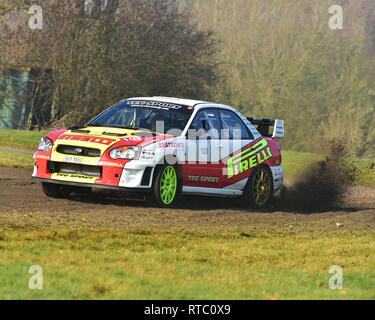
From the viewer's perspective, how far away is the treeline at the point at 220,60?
29.2 m

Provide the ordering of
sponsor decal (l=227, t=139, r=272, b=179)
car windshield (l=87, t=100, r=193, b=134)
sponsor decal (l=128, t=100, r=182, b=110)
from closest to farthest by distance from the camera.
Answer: car windshield (l=87, t=100, r=193, b=134) → sponsor decal (l=128, t=100, r=182, b=110) → sponsor decal (l=227, t=139, r=272, b=179)

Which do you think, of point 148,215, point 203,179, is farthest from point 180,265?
point 203,179

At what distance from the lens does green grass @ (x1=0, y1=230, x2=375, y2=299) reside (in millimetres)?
6377

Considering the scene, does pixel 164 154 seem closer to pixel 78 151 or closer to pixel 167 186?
pixel 167 186

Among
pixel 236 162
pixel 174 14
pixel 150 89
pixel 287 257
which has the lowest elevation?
pixel 287 257

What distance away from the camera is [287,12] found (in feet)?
171

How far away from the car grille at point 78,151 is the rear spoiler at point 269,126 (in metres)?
4.01

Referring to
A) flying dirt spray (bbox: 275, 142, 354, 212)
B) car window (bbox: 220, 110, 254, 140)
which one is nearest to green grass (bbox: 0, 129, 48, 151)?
flying dirt spray (bbox: 275, 142, 354, 212)

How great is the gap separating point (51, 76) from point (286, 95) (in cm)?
1961

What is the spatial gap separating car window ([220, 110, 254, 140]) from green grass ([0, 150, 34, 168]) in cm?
673

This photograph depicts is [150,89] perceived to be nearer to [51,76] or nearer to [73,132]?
[51,76]

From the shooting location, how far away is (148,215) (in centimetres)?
1087

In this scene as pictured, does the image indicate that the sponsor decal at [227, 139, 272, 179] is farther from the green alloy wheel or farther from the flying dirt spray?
the green alloy wheel
